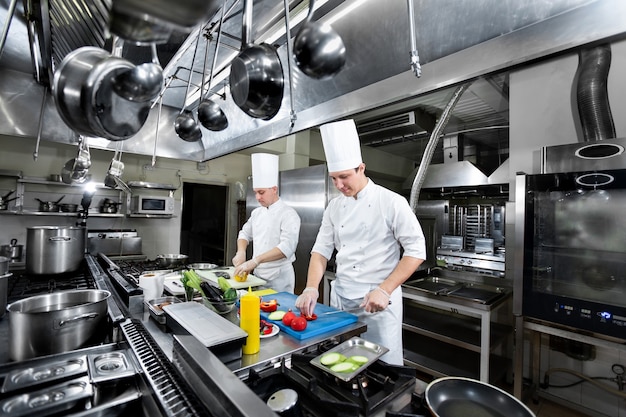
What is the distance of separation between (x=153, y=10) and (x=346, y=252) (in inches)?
63.3

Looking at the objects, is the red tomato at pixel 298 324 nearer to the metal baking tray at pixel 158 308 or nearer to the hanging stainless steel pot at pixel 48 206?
the metal baking tray at pixel 158 308

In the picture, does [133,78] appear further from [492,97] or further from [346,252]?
[492,97]

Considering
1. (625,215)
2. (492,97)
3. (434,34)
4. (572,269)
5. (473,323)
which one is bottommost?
(473,323)

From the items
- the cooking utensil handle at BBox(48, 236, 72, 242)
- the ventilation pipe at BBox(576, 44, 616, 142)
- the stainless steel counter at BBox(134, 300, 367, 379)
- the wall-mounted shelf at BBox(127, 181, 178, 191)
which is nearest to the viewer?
the stainless steel counter at BBox(134, 300, 367, 379)

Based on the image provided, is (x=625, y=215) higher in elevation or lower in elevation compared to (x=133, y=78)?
lower

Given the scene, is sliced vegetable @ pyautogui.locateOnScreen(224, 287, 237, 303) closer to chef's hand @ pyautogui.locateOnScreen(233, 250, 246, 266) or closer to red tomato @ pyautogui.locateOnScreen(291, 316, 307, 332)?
red tomato @ pyautogui.locateOnScreen(291, 316, 307, 332)

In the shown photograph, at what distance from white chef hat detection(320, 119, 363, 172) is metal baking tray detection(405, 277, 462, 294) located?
1446 mm

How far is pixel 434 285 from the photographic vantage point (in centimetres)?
294

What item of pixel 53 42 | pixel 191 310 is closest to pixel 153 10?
pixel 191 310

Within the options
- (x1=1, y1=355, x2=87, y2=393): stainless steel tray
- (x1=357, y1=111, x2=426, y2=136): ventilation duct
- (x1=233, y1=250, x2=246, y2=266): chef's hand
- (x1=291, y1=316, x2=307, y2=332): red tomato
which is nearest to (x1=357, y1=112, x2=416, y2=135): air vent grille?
(x1=357, y1=111, x2=426, y2=136): ventilation duct

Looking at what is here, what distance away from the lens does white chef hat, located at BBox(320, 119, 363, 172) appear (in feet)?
6.10

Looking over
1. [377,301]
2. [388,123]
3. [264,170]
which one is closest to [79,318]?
[377,301]

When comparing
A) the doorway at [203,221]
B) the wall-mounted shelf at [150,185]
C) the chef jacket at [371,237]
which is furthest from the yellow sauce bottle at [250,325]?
the doorway at [203,221]

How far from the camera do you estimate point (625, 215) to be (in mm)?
1540
